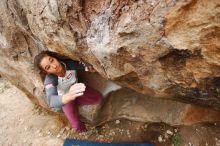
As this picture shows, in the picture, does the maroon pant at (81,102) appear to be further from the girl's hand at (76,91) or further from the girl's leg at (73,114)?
the girl's hand at (76,91)

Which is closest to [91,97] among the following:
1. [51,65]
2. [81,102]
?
[81,102]

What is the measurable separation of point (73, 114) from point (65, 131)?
0.72 meters

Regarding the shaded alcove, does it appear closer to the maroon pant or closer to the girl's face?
the maroon pant

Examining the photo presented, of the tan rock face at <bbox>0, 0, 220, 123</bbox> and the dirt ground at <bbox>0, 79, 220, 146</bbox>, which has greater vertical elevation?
the tan rock face at <bbox>0, 0, 220, 123</bbox>

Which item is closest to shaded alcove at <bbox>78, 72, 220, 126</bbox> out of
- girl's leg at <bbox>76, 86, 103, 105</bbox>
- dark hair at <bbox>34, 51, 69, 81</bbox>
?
girl's leg at <bbox>76, 86, 103, 105</bbox>

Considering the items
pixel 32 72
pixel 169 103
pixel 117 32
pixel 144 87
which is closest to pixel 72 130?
pixel 32 72

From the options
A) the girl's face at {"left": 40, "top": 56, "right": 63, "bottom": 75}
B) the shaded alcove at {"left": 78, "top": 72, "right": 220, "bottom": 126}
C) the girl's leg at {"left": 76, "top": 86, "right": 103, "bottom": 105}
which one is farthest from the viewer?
the girl's leg at {"left": 76, "top": 86, "right": 103, "bottom": 105}

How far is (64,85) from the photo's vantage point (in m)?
3.50

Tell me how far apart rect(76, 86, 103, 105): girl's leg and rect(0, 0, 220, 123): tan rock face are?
0.71 m

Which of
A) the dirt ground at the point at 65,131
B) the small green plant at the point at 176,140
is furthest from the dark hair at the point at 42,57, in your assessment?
the small green plant at the point at 176,140

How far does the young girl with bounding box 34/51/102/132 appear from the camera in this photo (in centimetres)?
323

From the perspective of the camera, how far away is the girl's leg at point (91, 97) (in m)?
3.68

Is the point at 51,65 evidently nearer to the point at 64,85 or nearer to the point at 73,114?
the point at 64,85

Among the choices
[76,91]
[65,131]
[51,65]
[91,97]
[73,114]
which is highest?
[51,65]
